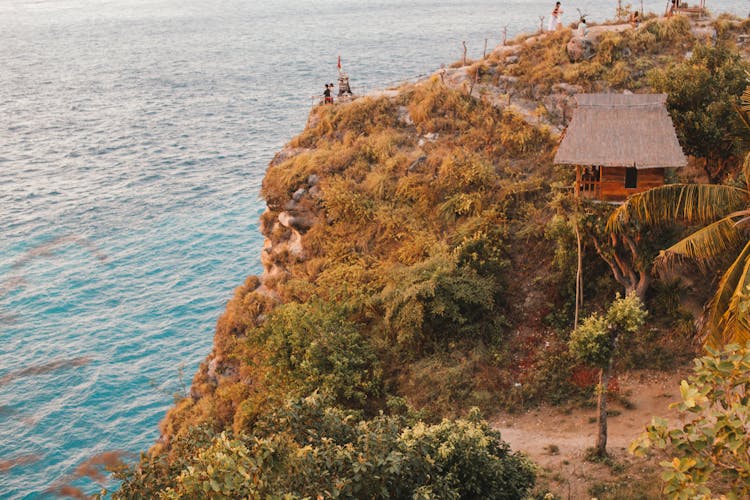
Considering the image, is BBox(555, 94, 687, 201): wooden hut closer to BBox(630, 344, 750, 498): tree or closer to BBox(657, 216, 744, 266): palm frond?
BBox(657, 216, 744, 266): palm frond

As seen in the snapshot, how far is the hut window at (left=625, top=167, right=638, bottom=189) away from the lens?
27.0 meters

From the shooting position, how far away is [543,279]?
28.0 m

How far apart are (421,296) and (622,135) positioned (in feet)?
32.2

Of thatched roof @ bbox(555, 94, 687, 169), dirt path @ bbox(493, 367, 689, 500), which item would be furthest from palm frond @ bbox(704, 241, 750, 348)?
thatched roof @ bbox(555, 94, 687, 169)

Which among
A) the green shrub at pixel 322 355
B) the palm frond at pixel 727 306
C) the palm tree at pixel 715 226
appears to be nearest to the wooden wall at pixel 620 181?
the palm tree at pixel 715 226

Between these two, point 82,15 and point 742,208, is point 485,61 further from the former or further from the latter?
point 82,15

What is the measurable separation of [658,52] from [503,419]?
25.2m

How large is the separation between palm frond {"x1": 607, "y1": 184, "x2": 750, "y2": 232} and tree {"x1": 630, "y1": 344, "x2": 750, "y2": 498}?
449 inches

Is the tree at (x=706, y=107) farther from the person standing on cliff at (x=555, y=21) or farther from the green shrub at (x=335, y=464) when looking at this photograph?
the green shrub at (x=335, y=464)

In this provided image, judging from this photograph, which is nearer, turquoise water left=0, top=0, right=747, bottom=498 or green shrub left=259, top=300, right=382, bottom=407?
green shrub left=259, top=300, right=382, bottom=407

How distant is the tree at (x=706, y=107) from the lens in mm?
28297

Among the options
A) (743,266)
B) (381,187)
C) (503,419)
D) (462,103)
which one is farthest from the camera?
(462,103)

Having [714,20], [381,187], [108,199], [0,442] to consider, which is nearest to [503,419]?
[381,187]

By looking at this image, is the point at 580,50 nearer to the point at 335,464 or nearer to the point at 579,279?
the point at 579,279
